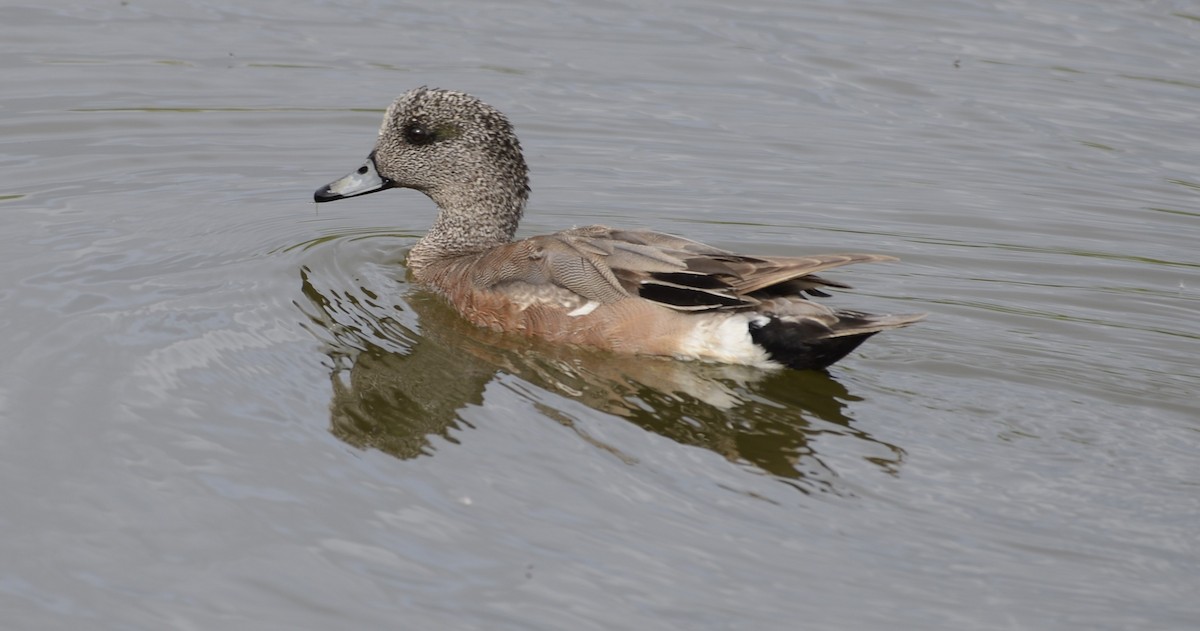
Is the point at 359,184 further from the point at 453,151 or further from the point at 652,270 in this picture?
the point at 652,270

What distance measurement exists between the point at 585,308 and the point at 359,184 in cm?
208

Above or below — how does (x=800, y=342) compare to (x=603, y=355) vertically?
above

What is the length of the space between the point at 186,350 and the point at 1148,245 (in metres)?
5.90

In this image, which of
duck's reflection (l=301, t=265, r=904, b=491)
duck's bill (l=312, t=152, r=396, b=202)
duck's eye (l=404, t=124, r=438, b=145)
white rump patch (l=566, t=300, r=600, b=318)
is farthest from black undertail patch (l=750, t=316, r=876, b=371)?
duck's bill (l=312, t=152, r=396, b=202)

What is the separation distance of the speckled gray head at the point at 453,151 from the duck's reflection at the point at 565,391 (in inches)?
38.7

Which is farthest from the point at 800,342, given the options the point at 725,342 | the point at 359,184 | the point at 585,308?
the point at 359,184

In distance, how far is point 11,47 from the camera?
12.2 m

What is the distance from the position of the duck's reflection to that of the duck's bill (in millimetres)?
1006

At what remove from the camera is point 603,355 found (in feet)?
24.8

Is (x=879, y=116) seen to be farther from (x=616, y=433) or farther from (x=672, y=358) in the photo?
(x=616, y=433)

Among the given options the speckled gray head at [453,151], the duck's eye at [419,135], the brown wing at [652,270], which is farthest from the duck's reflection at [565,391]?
the duck's eye at [419,135]

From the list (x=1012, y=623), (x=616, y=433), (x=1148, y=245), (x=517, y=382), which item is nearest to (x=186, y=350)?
(x=517, y=382)

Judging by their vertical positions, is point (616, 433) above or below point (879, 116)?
below

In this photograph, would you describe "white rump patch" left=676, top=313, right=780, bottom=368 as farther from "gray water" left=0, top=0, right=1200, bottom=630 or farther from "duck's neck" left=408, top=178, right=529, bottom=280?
"duck's neck" left=408, top=178, right=529, bottom=280
